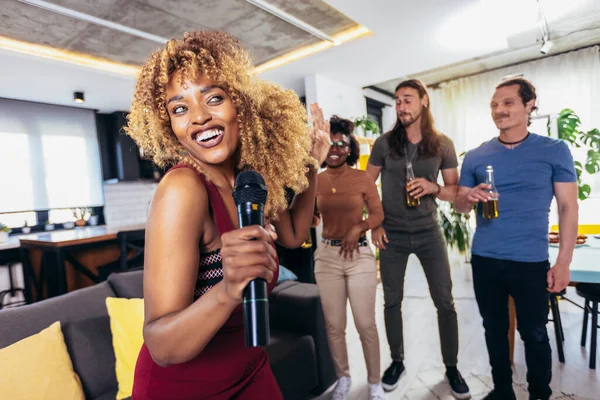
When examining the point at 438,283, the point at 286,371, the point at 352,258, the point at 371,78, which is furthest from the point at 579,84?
the point at 286,371

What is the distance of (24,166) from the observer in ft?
17.3

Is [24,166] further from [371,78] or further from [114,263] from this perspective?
[371,78]

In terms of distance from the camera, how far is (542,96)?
5434mm

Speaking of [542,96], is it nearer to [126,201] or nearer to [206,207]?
[206,207]

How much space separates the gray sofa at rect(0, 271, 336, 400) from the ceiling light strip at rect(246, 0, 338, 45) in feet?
7.51

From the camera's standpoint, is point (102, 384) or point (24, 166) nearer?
point (102, 384)

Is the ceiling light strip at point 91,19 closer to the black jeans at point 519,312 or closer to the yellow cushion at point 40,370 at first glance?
the yellow cushion at point 40,370

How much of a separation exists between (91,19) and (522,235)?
11.8 ft

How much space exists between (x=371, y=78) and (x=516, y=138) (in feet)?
12.4

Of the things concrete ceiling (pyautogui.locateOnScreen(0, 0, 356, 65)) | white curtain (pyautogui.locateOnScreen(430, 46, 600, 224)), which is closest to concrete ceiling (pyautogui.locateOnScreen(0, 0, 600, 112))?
concrete ceiling (pyautogui.locateOnScreen(0, 0, 356, 65))

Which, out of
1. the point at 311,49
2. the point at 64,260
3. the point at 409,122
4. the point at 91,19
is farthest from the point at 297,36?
the point at 64,260

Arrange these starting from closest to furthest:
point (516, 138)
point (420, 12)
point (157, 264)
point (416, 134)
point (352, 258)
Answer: point (157, 264), point (516, 138), point (352, 258), point (416, 134), point (420, 12)

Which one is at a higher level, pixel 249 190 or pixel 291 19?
pixel 291 19

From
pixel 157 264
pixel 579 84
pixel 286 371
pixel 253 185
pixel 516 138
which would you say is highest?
pixel 579 84
